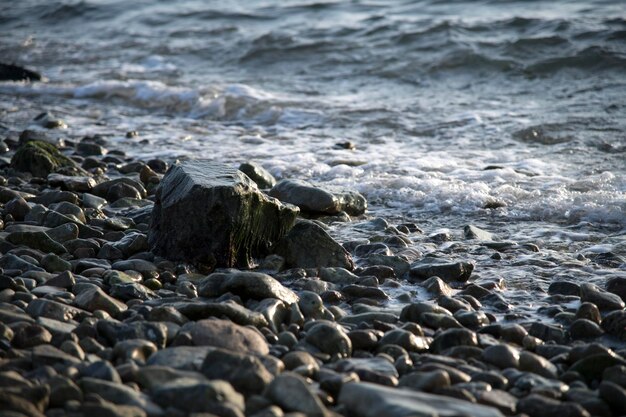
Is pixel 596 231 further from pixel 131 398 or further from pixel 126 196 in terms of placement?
pixel 131 398

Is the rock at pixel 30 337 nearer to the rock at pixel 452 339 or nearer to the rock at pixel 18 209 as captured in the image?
the rock at pixel 452 339

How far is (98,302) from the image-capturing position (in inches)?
126

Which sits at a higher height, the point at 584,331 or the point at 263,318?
the point at 263,318

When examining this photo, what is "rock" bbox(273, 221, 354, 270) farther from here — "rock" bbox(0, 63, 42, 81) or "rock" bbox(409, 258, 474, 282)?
"rock" bbox(0, 63, 42, 81)

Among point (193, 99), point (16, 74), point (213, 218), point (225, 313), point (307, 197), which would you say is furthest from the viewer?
point (16, 74)

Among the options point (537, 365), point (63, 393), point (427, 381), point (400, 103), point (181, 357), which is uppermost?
point (63, 393)

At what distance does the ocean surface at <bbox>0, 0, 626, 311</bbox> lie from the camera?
4926mm

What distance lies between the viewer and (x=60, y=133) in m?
7.39

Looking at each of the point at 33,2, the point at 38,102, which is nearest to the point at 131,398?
the point at 38,102

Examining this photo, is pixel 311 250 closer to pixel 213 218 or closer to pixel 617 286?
pixel 213 218

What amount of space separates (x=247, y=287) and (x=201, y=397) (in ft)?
3.79

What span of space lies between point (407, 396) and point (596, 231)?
269 centimetres

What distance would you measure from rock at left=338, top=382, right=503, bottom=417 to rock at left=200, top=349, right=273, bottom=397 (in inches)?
9.7

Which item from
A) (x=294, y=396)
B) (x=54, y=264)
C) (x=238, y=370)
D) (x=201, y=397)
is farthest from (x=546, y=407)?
(x=54, y=264)
